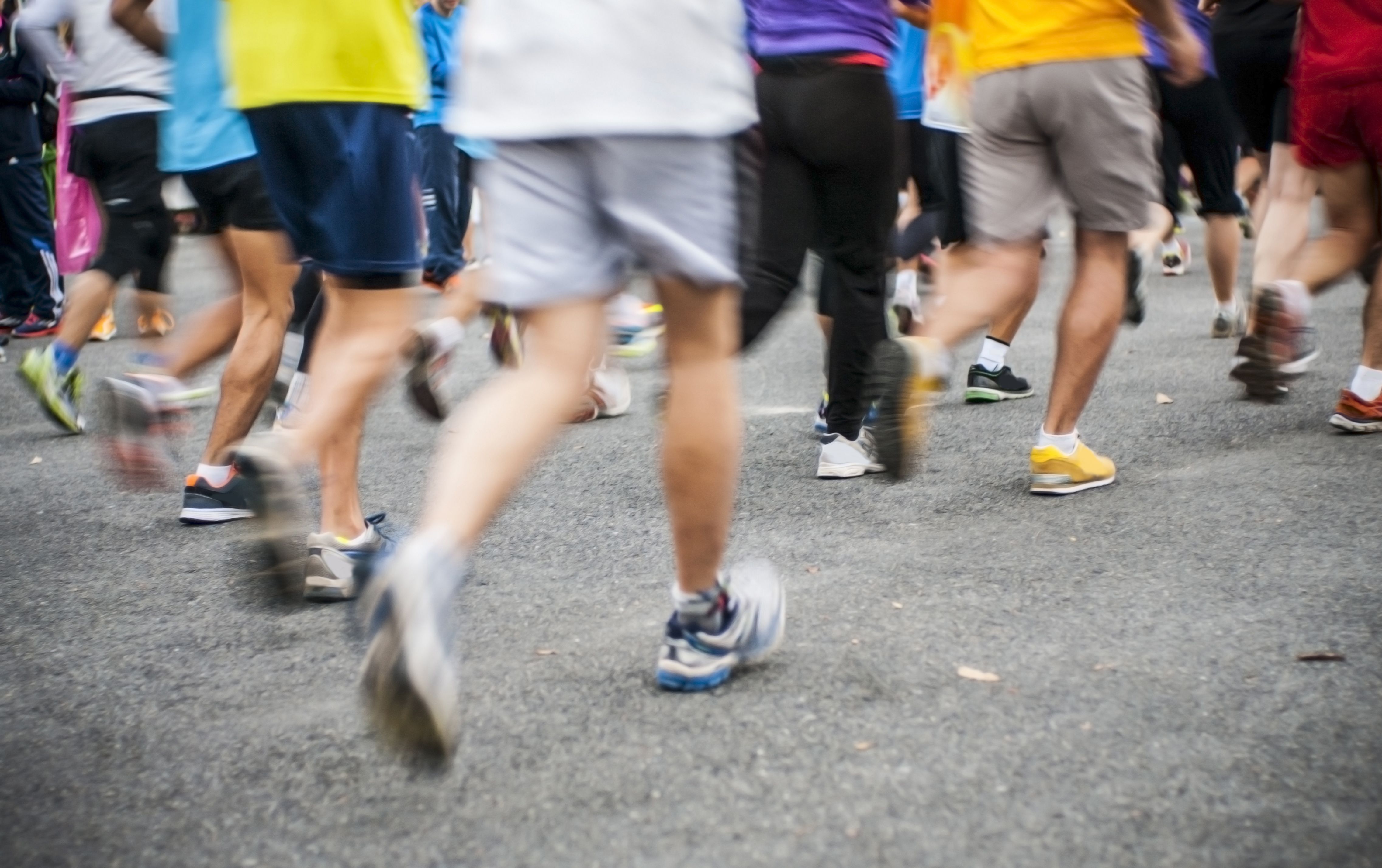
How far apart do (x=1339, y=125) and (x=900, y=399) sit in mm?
1931

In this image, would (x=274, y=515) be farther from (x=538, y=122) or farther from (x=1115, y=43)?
(x=1115, y=43)

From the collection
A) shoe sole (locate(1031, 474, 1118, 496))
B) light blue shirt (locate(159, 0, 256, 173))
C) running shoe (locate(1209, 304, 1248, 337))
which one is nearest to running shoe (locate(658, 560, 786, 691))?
shoe sole (locate(1031, 474, 1118, 496))

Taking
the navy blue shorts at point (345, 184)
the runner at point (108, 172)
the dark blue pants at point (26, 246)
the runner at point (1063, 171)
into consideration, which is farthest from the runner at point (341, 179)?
the dark blue pants at point (26, 246)

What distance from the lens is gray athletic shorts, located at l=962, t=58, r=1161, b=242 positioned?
11.3 ft

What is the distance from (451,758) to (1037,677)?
1042 mm

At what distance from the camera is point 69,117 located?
5.88 meters

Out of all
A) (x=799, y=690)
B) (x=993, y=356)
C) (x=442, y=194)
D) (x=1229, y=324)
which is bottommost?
(x=442, y=194)

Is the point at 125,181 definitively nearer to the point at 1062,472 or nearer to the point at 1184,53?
the point at 1062,472

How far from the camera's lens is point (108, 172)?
512cm

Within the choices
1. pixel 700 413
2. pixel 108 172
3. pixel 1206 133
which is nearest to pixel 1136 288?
pixel 1206 133

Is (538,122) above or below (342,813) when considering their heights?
above

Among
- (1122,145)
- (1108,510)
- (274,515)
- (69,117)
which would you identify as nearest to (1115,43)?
(1122,145)

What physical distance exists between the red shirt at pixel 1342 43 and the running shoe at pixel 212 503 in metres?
3.40

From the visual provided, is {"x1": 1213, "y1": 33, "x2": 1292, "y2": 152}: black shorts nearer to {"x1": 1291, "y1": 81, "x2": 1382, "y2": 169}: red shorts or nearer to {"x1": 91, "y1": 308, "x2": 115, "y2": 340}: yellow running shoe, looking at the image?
{"x1": 1291, "y1": 81, "x2": 1382, "y2": 169}: red shorts
